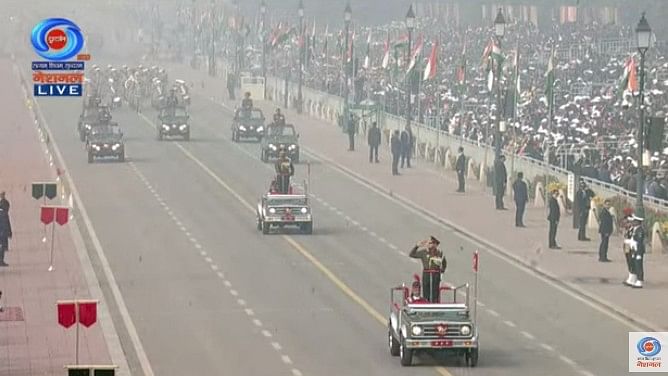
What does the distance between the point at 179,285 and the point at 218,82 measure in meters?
94.6

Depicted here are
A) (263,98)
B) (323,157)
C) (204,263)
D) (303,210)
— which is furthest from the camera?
(263,98)

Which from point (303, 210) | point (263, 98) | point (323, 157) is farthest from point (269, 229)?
point (263, 98)

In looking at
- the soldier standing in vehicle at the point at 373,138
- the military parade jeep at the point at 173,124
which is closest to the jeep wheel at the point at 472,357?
the soldier standing in vehicle at the point at 373,138

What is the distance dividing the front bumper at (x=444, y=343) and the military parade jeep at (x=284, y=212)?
21.8m

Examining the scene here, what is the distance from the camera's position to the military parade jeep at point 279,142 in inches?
3231

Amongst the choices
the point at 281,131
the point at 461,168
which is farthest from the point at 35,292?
the point at 281,131

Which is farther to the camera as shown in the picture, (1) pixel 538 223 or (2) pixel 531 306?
(1) pixel 538 223

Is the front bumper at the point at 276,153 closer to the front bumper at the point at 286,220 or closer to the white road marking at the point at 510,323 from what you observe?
the front bumper at the point at 286,220

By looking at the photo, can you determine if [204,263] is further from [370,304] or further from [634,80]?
[634,80]

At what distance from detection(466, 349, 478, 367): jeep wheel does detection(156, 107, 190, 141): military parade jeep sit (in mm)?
57504

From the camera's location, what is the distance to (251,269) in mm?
52281

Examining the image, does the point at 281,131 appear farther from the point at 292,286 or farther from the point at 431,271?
the point at 431,271

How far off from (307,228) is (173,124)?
3582 cm

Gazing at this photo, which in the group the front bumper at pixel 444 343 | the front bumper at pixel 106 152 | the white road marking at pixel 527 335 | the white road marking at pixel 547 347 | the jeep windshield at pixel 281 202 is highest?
the front bumper at pixel 444 343
